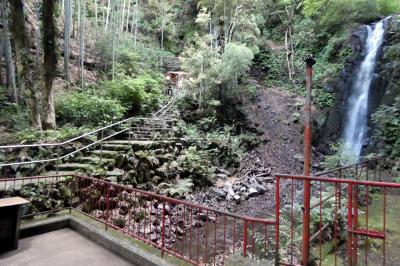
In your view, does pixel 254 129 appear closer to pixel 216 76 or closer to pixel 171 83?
pixel 216 76

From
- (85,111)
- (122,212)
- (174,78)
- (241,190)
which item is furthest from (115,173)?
(174,78)

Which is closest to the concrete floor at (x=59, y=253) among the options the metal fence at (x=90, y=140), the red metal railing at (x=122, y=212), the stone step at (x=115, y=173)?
the red metal railing at (x=122, y=212)

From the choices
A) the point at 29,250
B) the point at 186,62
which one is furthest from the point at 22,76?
the point at 186,62

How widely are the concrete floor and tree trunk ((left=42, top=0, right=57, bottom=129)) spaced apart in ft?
17.4

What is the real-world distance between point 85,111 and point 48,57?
2.32m

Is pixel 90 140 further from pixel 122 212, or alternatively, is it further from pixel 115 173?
pixel 122 212

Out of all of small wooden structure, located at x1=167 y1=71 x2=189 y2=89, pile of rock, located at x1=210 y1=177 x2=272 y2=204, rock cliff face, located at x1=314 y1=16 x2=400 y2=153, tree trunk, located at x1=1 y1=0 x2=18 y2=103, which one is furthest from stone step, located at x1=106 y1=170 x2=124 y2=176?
small wooden structure, located at x1=167 y1=71 x2=189 y2=89

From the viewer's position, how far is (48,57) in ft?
28.5

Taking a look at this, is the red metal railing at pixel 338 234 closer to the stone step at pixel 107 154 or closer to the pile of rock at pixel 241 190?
the pile of rock at pixel 241 190

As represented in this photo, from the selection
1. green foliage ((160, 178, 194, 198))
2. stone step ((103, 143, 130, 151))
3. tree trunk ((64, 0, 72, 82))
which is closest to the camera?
stone step ((103, 143, 130, 151))

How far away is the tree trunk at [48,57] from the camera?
851 cm

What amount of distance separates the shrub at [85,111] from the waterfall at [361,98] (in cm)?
964

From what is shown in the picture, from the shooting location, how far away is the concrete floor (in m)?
3.68

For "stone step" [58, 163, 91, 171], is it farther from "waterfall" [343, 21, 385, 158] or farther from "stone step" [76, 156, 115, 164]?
"waterfall" [343, 21, 385, 158]
